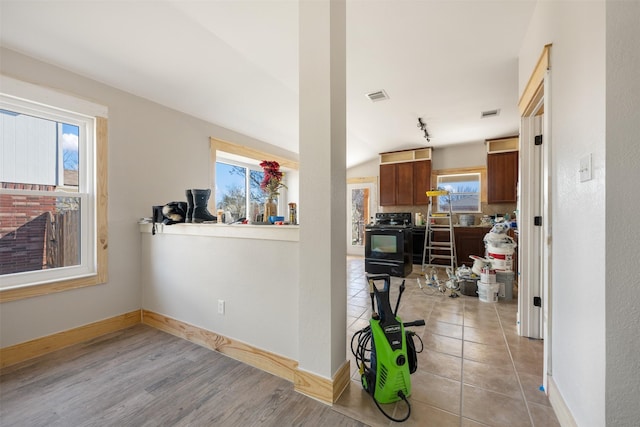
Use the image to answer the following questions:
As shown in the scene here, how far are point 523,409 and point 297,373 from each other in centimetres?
130

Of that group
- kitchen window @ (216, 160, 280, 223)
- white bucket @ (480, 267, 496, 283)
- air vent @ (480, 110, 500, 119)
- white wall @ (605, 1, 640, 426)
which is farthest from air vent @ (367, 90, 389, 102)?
white bucket @ (480, 267, 496, 283)

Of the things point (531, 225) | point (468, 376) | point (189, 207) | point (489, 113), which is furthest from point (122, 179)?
point (489, 113)

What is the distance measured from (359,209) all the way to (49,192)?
5596 mm

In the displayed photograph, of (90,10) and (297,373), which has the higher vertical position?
(90,10)

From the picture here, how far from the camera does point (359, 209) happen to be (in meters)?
6.64

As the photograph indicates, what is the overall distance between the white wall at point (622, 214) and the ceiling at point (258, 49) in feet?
3.92

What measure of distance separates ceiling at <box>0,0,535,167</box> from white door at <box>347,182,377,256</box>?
3095 millimetres

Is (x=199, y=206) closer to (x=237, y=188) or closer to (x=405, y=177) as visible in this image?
(x=237, y=188)

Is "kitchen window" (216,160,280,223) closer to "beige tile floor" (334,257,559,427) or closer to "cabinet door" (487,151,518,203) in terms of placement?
"beige tile floor" (334,257,559,427)

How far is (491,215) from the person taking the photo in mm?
5191

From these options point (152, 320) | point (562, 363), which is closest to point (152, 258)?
point (152, 320)

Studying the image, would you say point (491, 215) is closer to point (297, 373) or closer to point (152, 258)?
point (297, 373)

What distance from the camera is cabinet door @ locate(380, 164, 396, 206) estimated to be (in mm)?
5816

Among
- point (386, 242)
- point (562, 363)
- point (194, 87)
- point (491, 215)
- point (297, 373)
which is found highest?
point (194, 87)
